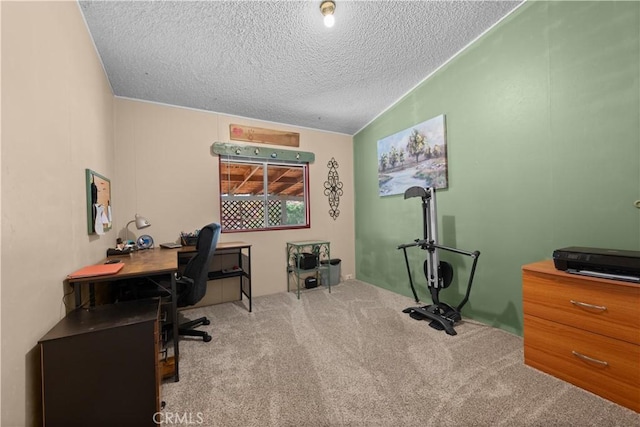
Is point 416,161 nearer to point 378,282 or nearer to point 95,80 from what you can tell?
point 378,282

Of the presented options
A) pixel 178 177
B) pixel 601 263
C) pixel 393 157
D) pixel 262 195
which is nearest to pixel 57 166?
pixel 178 177

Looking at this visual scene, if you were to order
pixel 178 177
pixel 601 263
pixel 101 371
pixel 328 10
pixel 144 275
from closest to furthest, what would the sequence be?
pixel 101 371
pixel 601 263
pixel 144 275
pixel 328 10
pixel 178 177

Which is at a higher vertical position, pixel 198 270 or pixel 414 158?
pixel 414 158

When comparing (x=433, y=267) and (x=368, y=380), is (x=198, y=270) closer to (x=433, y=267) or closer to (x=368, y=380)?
(x=368, y=380)

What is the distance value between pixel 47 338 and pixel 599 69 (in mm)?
3624

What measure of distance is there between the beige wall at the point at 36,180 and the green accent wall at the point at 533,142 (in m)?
3.22

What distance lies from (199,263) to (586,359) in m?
2.83

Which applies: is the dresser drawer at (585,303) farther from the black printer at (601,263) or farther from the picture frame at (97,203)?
the picture frame at (97,203)

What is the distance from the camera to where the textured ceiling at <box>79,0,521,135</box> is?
A: 6.15ft

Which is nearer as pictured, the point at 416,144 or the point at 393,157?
the point at 416,144

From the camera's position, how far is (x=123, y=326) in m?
1.21

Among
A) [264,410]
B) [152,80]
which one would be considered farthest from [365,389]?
[152,80]

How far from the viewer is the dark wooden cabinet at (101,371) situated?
1070 millimetres

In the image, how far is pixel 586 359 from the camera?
1550mm
